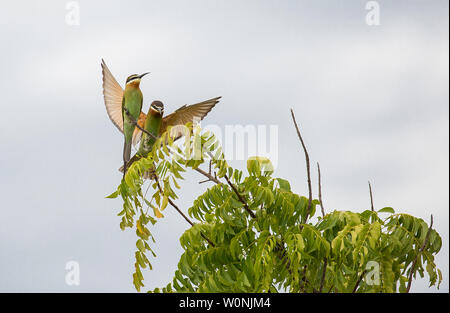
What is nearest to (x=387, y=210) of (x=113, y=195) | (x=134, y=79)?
(x=113, y=195)

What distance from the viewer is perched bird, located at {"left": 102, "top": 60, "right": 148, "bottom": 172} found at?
Result: 8.22 metres

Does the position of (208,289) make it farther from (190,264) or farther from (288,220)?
(288,220)

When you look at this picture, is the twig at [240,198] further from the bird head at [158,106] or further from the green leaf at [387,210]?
the bird head at [158,106]

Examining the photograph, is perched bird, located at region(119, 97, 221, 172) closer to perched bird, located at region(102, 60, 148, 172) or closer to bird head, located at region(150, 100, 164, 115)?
bird head, located at region(150, 100, 164, 115)

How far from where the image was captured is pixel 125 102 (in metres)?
8.34

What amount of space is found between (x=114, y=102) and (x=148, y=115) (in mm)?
734

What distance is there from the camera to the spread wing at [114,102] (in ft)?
27.5

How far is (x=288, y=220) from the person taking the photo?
6176mm

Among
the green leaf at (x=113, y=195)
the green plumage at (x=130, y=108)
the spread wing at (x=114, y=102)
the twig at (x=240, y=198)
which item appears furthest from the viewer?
the spread wing at (x=114, y=102)

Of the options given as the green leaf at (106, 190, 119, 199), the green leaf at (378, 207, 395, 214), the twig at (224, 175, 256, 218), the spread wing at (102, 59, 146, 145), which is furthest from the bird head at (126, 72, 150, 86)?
the green leaf at (378, 207, 395, 214)

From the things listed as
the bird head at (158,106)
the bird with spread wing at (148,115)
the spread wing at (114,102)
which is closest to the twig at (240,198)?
the bird with spread wing at (148,115)

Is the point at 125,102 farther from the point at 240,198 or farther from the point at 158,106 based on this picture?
the point at 240,198
